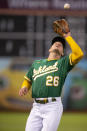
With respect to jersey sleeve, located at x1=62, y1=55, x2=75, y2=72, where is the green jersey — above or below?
below

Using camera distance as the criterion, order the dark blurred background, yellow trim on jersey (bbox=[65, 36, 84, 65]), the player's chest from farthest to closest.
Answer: the dark blurred background
the player's chest
yellow trim on jersey (bbox=[65, 36, 84, 65])

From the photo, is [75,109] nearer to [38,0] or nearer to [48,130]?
[38,0]

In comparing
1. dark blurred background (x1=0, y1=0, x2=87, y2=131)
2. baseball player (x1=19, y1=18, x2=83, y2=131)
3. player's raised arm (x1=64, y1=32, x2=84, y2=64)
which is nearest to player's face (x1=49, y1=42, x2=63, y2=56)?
baseball player (x1=19, y1=18, x2=83, y2=131)

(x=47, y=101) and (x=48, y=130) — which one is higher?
(x=47, y=101)

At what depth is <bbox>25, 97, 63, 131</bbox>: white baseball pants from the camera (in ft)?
14.3

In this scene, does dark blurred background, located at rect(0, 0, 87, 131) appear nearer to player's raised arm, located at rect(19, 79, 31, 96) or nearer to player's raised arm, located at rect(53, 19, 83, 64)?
player's raised arm, located at rect(19, 79, 31, 96)

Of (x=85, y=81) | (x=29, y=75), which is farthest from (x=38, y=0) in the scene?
(x=29, y=75)

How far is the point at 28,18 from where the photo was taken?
40.7ft

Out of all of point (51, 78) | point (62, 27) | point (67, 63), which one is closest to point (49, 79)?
point (51, 78)

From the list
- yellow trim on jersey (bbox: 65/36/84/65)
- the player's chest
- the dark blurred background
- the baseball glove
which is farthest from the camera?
the dark blurred background

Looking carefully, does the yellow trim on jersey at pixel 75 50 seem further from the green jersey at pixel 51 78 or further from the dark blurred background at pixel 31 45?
the dark blurred background at pixel 31 45

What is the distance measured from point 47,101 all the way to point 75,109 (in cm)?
795

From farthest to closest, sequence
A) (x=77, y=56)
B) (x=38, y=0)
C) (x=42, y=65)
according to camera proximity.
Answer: (x=38, y=0) → (x=42, y=65) → (x=77, y=56)

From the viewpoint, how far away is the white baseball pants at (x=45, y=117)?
14.3ft
